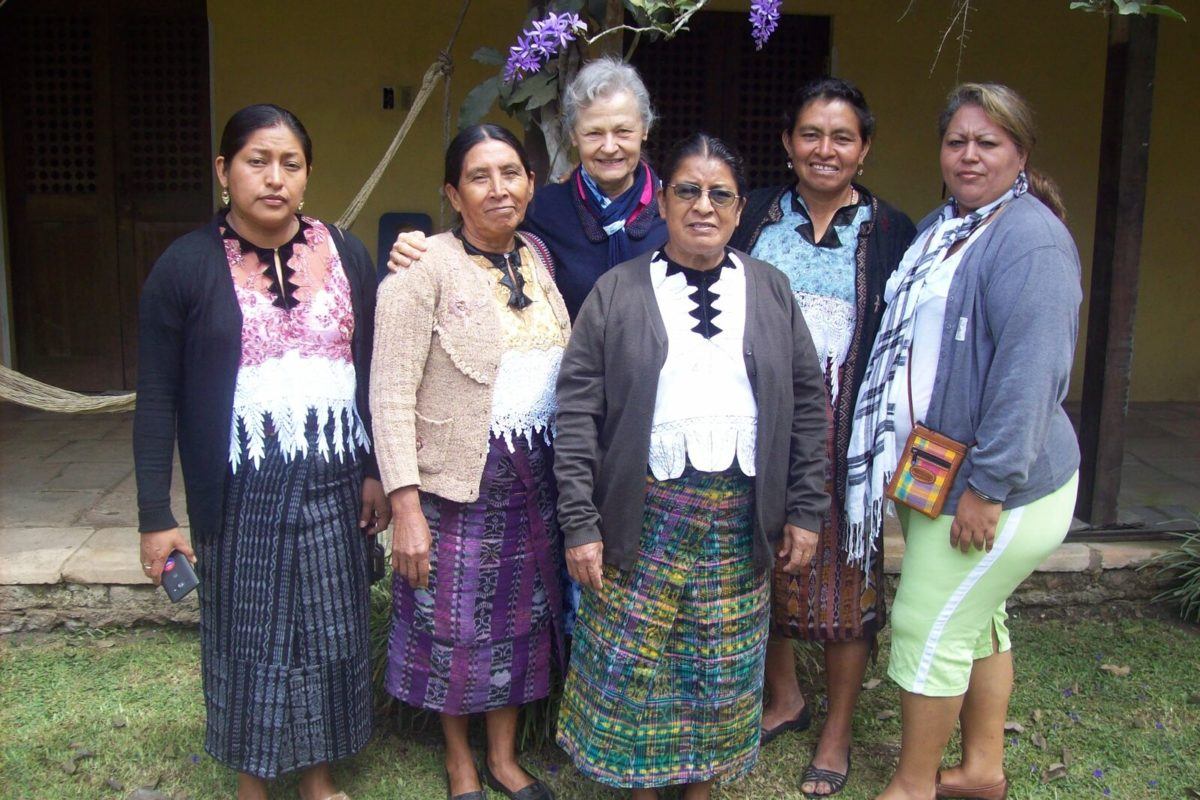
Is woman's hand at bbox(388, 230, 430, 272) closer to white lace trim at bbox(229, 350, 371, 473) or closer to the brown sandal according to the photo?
white lace trim at bbox(229, 350, 371, 473)

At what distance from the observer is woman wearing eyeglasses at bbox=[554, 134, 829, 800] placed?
2.23 m

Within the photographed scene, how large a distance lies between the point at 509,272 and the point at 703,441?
602mm

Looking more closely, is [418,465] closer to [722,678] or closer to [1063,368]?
[722,678]

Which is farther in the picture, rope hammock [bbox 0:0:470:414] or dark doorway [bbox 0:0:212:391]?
dark doorway [bbox 0:0:212:391]

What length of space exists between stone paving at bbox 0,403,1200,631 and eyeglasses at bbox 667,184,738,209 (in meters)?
1.91

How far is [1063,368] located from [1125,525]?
218 cm

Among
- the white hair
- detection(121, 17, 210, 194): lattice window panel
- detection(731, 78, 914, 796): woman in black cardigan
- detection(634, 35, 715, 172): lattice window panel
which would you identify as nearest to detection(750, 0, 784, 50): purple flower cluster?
detection(731, 78, 914, 796): woman in black cardigan

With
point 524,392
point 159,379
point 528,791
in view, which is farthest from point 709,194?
point 528,791

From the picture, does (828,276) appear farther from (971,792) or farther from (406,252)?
(971,792)

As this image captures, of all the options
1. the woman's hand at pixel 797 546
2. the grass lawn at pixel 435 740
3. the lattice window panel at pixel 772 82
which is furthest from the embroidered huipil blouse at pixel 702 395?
the lattice window panel at pixel 772 82

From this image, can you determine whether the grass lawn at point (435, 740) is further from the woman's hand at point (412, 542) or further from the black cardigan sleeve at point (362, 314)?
the black cardigan sleeve at point (362, 314)

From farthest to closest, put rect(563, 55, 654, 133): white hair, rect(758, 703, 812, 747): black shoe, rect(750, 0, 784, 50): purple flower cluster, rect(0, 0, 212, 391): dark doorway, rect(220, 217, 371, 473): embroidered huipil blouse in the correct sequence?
rect(0, 0, 212, 391): dark doorway → rect(758, 703, 812, 747): black shoe → rect(750, 0, 784, 50): purple flower cluster → rect(563, 55, 654, 133): white hair → rect(220, 217, 371, 473): embroidered huipil blouse

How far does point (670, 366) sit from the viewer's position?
224 centimetres

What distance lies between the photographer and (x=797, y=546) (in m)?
2.35
